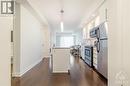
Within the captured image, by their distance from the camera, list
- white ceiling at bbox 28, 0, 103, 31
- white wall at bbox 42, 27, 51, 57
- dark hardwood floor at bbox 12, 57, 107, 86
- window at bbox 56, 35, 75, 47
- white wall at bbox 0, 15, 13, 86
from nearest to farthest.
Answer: white wall at bbox 0, 15, 13, 86 < dark hardwood floor at bbox 12, 57, 107, 86 < white ceiling at bbox 28, 0, 103, 31 < white wall at bbox 42, 27, 51, 57 < window at bbox 56, 35, 75, 47

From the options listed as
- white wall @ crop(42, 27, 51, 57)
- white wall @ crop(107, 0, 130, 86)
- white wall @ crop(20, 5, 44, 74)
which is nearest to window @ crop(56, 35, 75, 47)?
white wall @ crop(42, 27, 51, 57)

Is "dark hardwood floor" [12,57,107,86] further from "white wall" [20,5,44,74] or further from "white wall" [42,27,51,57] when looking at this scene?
"white wall" [42,27,51,57]

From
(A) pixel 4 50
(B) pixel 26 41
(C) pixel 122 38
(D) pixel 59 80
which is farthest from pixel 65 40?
(C) pixel 122 38

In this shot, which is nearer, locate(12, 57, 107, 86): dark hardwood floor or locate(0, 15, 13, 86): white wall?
locate(0, 15, 13, 86): white wall

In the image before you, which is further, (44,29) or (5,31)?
(44,29)

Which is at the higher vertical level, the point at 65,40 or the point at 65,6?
the point at 65,6

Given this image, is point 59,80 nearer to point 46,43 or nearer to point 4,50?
point 4,50

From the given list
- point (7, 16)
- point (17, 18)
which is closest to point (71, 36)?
point (17, 18)

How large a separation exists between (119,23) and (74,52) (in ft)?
47.4

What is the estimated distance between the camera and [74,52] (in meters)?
16.1

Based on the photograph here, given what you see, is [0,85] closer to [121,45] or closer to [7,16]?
[7,16]

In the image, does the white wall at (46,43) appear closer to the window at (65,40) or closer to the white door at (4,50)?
the window at (65,40)

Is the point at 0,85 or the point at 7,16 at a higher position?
the point at 7,16

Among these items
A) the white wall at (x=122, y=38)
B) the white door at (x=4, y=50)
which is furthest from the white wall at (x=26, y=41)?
the white wall at (x=122, y=38)
